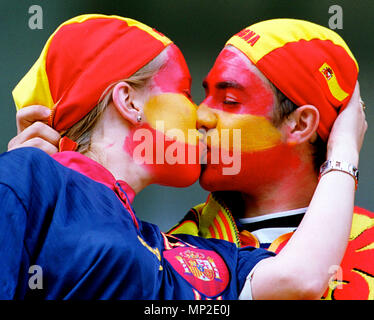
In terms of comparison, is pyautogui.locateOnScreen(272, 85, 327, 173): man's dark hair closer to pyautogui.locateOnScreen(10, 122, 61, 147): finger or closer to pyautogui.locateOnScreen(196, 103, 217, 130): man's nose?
pyautogui.locateOnScreen(196, 103, 217, 130): man's nose

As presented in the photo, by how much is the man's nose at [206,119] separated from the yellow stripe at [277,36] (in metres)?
Result: 0.17

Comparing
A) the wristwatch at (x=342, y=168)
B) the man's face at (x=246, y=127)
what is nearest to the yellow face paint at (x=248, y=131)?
the man's face at (x=246, y=127)

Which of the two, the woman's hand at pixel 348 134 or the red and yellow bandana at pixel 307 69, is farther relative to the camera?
the red and yellow bandana at pixel 307 69

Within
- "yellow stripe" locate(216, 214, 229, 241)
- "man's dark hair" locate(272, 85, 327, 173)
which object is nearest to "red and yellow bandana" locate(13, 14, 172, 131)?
"man's dark hair" locate(272, 85, 327, 173)

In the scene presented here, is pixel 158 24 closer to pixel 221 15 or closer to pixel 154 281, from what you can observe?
pixel 221 15

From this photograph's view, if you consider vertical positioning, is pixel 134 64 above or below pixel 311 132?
above

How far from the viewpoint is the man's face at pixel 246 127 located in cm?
134

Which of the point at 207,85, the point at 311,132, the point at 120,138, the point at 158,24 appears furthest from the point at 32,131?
the point at 158,24

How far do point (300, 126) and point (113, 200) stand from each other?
0.59 metres

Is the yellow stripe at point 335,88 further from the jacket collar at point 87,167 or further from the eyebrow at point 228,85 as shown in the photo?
the jacket collar at point 87,167

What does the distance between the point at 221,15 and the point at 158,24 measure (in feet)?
0.84

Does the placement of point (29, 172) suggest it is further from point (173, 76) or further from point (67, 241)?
point (173, 76)
